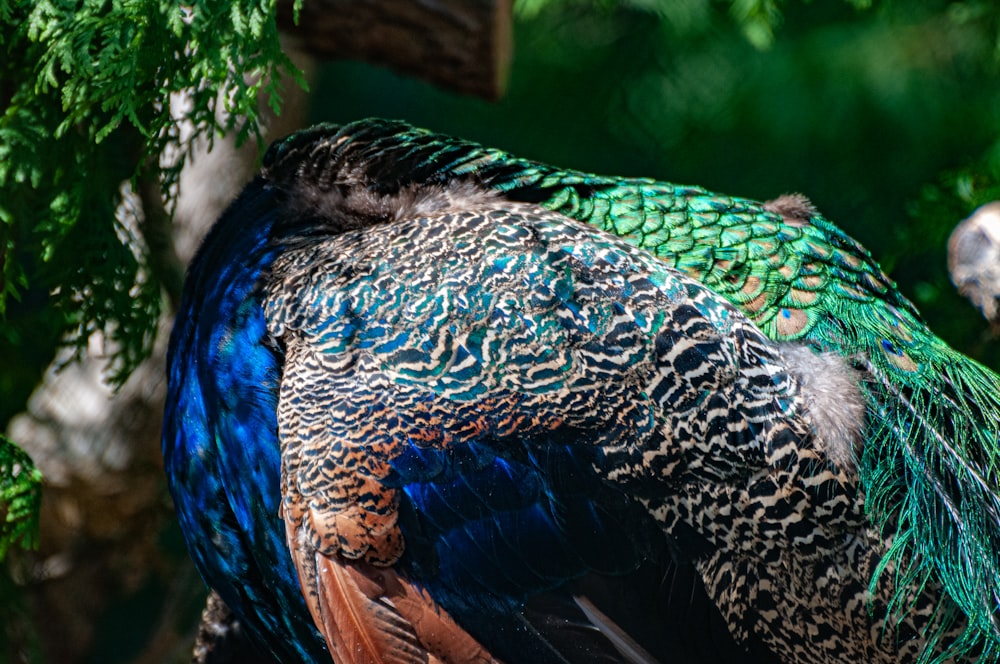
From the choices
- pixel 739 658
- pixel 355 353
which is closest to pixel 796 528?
pixel 739 658

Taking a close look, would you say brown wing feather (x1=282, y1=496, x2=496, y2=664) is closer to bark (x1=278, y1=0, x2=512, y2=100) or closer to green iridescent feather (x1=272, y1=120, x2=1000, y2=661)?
green iridescent feather (x1=272, y1=120, x2=1000, y2=661)

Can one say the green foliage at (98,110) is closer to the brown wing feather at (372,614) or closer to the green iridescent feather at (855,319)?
the green iridescent feather at (855,319)

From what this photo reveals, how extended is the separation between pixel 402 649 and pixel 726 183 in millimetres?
3505

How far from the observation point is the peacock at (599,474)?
5.92 ft

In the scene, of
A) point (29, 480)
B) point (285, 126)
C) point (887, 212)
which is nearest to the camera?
point (29, 480)

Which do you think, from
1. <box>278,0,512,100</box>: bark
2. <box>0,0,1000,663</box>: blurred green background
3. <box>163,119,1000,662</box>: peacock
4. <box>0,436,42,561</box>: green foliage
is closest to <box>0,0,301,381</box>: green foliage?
<box>0,436,42,561</box>: green foliage

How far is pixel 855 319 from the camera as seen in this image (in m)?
2.07

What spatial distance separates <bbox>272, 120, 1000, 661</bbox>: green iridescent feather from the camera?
6.06ft

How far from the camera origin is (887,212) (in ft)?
14.9

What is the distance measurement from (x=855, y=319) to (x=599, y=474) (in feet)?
2.23

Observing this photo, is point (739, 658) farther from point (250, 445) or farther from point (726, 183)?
point (726, 183)

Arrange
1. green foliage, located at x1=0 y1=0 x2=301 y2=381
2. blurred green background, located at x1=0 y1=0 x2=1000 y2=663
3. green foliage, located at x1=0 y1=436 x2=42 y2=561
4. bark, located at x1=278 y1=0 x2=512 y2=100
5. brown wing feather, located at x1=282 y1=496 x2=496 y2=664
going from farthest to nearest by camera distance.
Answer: blurred green background, located at x1=0 y1=0 x2=1000 y2=663, bark, located at x1=278 y1=0 x2=512 y2=100, green foliage, located at x1=0 y1=436 x2=42 y2=561, green foliage, located at x1=0 y1=0 x2=301 y2=381, brown wing feather, located at x1=282 y1=496 x2=496 y2=664

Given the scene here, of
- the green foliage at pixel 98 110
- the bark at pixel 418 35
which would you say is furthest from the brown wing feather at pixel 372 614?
the bark at pixel 418 35

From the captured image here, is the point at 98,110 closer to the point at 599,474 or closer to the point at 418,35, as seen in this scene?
the point at 418,35
